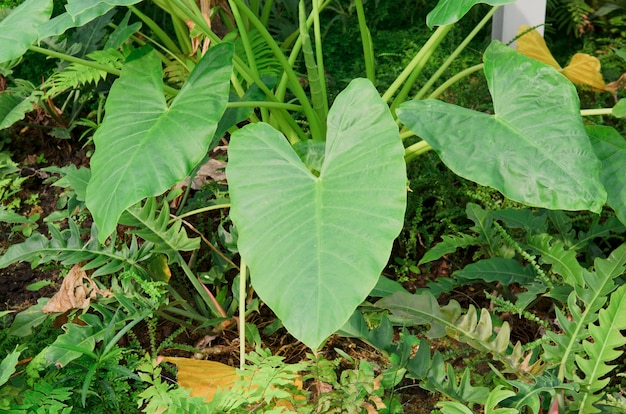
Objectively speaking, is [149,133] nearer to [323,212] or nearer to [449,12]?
[323,212]

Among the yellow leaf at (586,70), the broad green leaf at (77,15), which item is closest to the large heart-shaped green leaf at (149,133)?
the broad green leaf at (77,15)

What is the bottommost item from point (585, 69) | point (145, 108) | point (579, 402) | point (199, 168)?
point (579, 402)

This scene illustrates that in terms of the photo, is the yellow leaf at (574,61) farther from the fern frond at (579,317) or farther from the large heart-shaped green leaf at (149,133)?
the large heart-shaped green leaf at (149,133)

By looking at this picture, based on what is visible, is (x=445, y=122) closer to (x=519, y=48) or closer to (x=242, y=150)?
(x=242, y=150)

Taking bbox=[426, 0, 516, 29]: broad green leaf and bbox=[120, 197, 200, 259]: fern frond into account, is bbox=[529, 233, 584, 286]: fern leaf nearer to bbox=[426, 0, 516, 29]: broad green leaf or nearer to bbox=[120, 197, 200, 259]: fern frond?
bbox=[426, 0, 516, 29]: broad green leaf

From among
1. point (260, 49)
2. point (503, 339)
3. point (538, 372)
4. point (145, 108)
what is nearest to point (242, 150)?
point (145, 108)

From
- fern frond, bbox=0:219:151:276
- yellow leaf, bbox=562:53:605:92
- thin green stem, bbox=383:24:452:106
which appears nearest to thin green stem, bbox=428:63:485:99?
thin green stem, bbox=383:24:452:106

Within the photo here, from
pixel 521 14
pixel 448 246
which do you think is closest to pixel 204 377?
pixel 448 246
